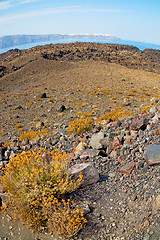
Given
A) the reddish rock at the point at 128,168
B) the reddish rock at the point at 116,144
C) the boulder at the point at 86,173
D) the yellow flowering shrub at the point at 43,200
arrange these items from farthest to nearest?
the reddish rock at the point at 116,144 < the reddish rock at the point at 128,168 < the boulder at the point at 86,173 < the yellow flowering shrub at the point at 43,200

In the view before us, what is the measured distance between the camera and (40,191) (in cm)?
466

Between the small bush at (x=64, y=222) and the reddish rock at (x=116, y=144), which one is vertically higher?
the reddish rock at (x=116, y=144)

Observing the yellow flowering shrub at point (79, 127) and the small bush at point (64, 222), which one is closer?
the small bush at point (64, 222)

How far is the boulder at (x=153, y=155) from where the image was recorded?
5625 mm

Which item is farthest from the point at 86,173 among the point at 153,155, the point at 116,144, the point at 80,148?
the point at 80,148

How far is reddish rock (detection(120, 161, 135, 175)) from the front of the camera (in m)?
5.95

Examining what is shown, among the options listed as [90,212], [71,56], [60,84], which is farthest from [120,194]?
[71,56]

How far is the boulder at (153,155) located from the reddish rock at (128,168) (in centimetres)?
51

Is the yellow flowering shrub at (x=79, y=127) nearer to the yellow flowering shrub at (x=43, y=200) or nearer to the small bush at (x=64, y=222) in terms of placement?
the yellow flowering shrub at (x=43, y=200)

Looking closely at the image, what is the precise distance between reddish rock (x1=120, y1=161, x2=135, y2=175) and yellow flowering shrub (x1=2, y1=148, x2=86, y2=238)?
1580 mm

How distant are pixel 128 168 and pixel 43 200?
2713mm

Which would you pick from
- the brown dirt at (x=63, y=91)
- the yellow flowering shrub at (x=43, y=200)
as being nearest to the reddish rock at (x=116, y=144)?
the yellow flowering shrub at (x=43, y=200)

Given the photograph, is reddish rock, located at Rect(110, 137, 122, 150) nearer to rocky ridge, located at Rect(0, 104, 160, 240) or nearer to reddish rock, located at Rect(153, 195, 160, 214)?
rocky ridge, located at Rect(0, 104, 160, 240)

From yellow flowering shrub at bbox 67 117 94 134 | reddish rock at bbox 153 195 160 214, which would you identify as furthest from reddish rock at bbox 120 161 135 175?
yellow flowering shrub at bbox 67 117 94 134
